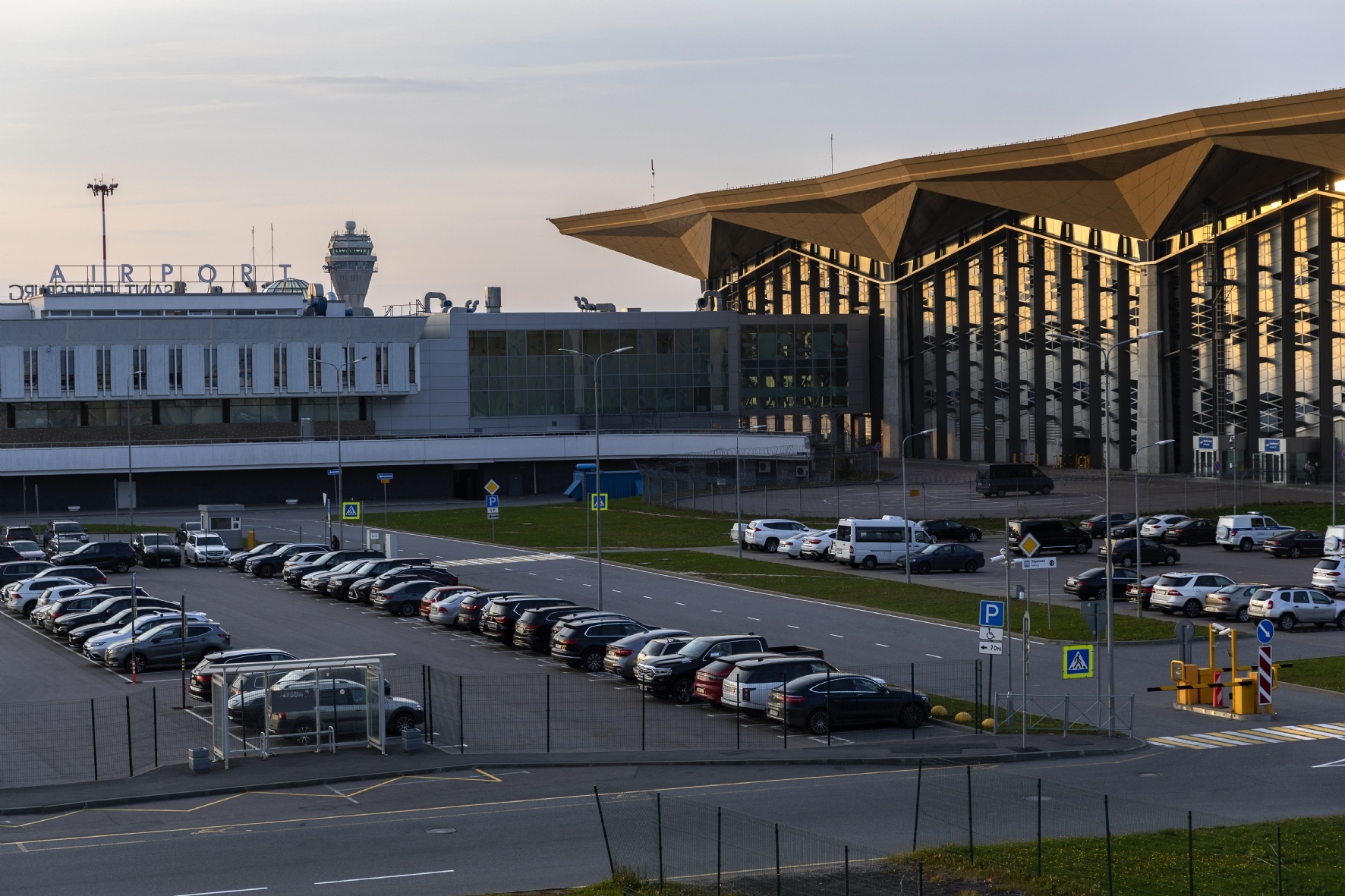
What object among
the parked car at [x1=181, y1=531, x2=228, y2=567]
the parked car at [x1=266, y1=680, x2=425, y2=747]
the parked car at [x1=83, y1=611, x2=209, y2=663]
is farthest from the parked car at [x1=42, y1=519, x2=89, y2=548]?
the parked car at [x1=266, y1=680, x2=425, y2=747]

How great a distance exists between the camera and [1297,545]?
6719 cm

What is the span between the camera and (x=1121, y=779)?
28547 millimetres

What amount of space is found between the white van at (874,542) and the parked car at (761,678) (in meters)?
31.6

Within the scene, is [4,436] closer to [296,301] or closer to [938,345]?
[296,301]

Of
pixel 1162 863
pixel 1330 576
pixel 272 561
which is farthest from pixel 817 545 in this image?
pixel 1162 863

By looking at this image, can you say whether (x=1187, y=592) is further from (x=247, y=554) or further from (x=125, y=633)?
(x=247, y=554)

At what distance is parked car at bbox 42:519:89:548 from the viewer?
7431 centimetres

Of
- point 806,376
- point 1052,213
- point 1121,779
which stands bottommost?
point 1121,779

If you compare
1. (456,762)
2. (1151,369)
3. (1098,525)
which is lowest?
(456,762)

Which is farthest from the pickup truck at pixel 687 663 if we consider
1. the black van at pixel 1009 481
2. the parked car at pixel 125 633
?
the black van at pixel 1009 481

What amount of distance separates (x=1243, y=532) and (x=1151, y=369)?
3764 centimetres

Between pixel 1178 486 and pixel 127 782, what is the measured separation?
7955 centimetres

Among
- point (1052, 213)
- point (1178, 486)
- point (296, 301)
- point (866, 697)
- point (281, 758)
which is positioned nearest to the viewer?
point (281, 758)

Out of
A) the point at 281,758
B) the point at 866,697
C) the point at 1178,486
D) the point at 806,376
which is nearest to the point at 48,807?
the point at 281,758
